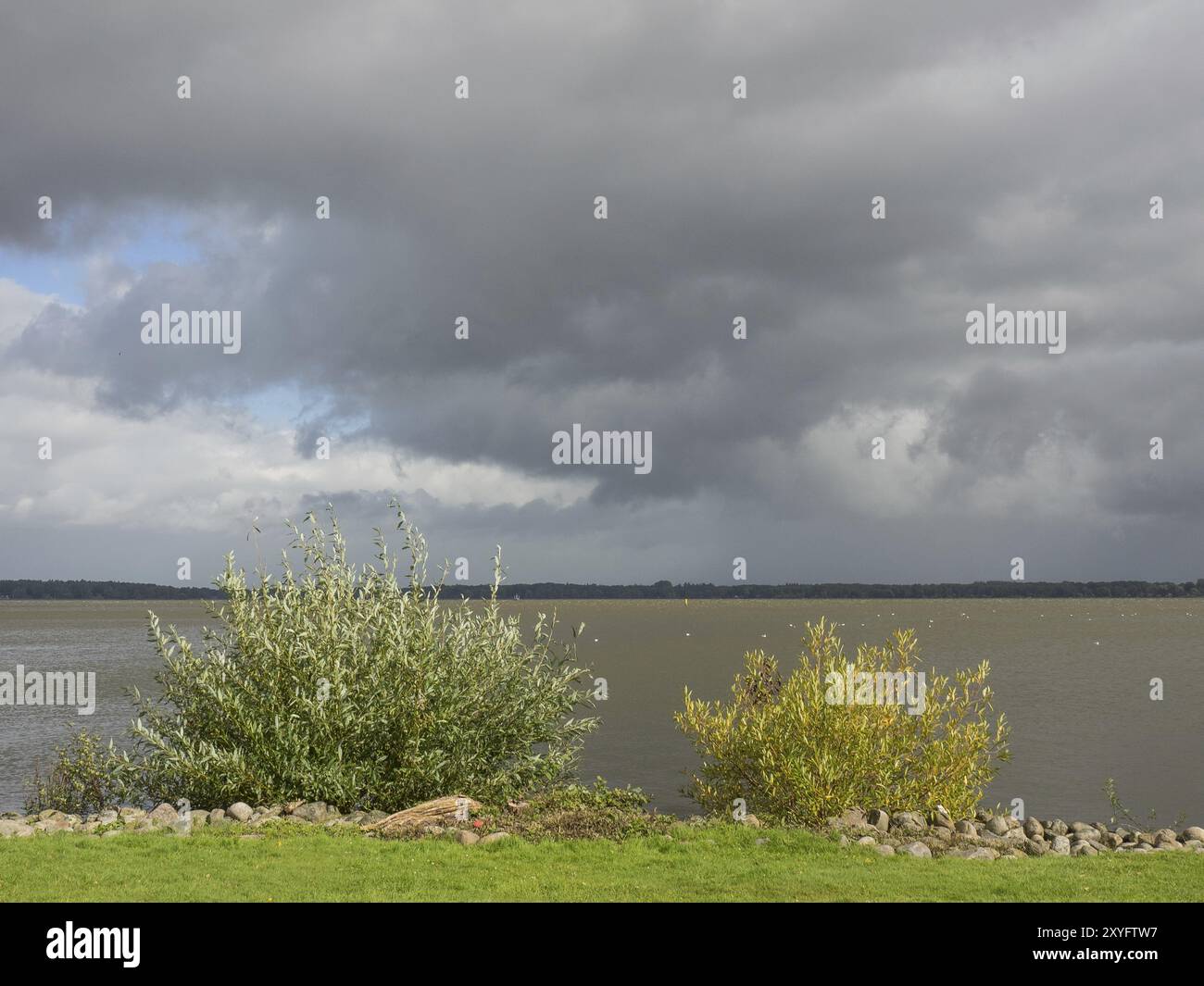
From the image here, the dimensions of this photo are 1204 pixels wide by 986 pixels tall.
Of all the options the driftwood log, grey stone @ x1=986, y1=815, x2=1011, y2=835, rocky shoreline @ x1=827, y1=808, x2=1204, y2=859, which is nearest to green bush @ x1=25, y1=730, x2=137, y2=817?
the driftwood log

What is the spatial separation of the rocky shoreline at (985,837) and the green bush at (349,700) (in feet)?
21.2

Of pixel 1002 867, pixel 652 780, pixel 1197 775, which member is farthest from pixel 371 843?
pixel 1197 775

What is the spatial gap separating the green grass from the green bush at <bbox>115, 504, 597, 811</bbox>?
9.15 feet

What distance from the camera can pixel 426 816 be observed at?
1766cm

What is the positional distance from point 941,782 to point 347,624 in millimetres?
11448

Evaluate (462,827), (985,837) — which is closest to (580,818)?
(462,827)

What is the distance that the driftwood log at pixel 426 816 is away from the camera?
1697cm

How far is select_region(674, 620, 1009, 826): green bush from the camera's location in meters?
19.0

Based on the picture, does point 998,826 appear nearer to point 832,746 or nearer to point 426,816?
point 832,746

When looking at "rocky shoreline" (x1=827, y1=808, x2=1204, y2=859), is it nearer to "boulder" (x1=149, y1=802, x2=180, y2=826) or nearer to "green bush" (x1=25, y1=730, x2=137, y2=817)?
"boulder" (x1=149, y1=802, x2=180, y2=826)

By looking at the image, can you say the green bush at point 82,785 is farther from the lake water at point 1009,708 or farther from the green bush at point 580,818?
the green bush at point 580,818

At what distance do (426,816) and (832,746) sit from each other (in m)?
7.29
